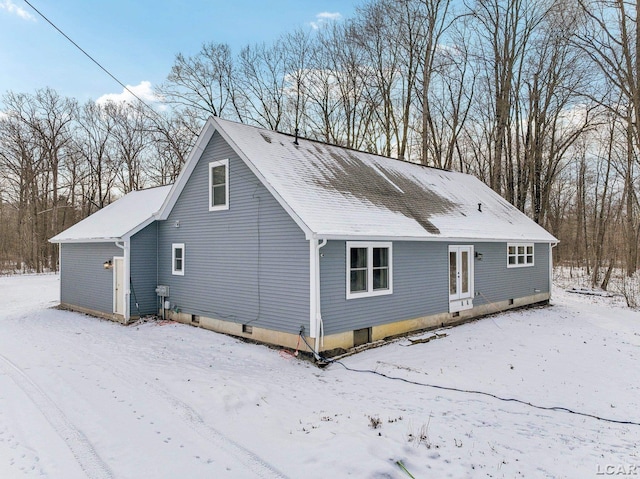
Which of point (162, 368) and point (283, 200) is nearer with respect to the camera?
point (162, 368)

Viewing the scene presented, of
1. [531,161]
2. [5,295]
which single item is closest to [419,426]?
[5,295]

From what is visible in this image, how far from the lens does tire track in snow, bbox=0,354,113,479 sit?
13.9 ft

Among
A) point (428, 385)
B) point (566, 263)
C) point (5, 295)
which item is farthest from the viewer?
point (566, 263)

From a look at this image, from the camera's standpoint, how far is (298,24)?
1010 inches

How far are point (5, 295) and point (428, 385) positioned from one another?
20.3 metres

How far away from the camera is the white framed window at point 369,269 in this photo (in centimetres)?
919

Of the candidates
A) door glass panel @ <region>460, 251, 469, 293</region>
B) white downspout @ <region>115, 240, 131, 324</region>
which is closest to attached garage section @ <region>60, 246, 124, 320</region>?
white downspout @ <region>115, 240, 131, 324</region>

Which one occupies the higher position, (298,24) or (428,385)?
(298,24)

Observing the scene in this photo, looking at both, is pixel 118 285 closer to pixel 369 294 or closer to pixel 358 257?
pixel 358 257

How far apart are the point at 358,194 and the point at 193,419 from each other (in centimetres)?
700

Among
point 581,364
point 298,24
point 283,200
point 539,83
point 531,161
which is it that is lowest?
point 581,364

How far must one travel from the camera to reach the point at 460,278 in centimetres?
1245

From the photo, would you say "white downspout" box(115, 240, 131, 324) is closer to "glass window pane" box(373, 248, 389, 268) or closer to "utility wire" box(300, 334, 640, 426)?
"utility wire" box(300, 334, 640, 426)

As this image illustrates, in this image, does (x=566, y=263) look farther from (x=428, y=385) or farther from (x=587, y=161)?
(x=428, y=385)
